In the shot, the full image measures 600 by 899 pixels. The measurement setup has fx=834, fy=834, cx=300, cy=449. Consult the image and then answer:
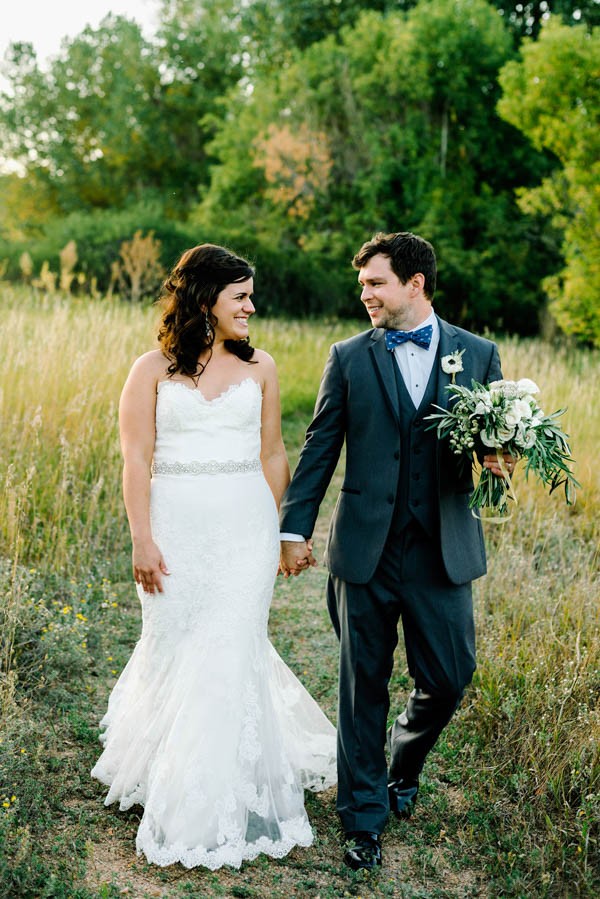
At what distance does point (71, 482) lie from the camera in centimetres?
563

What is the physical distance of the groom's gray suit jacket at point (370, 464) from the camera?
3.11 meters

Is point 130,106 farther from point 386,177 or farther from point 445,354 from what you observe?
point 445,354

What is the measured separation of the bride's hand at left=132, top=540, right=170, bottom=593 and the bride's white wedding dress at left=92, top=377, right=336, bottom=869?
4 cm

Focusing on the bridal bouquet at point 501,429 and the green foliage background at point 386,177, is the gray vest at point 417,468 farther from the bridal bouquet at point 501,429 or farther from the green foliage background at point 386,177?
the green foliage background at point 386,177

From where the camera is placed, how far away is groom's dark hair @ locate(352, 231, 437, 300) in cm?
310

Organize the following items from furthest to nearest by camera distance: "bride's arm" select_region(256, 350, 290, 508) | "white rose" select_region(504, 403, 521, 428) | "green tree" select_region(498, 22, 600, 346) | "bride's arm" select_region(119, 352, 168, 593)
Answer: "green tree" select_region(498, 22, 600, 346) < "bride's arm" select_region(256, 350, 290, 508) < "bride's arm" select_region(119, 352, 168, 593) < "white rose" select_region(504, 403, 521, 428)

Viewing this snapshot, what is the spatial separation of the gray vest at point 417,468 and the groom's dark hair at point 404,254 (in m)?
0.42

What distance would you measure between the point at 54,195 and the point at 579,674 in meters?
34.4

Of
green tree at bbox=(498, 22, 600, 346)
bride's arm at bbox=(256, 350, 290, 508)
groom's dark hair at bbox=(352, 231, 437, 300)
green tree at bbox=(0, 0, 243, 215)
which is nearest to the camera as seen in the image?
groom's dark hair at bbox=(352, 231, 437, 300)

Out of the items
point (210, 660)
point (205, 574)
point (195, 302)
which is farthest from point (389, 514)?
point (195, 302)

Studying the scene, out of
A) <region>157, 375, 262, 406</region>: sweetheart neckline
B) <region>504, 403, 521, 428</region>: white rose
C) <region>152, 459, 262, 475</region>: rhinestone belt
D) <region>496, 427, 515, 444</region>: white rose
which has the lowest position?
<region>152, 459, 262, 475</region>: rhinestone belt

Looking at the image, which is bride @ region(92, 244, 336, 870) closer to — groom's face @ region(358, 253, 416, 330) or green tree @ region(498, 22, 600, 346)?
groom's face @ region(358, 253, 416, 330)

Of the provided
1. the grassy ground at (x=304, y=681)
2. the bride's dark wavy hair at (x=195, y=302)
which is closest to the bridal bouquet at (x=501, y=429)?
the bride's dark wavy hair at (x=195, y=302)

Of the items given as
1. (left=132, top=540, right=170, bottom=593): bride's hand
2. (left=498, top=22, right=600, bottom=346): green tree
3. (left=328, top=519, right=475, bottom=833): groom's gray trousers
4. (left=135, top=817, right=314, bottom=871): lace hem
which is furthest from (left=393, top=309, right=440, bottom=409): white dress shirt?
(left=498, top=22, right=600, bottom=346): green tree
